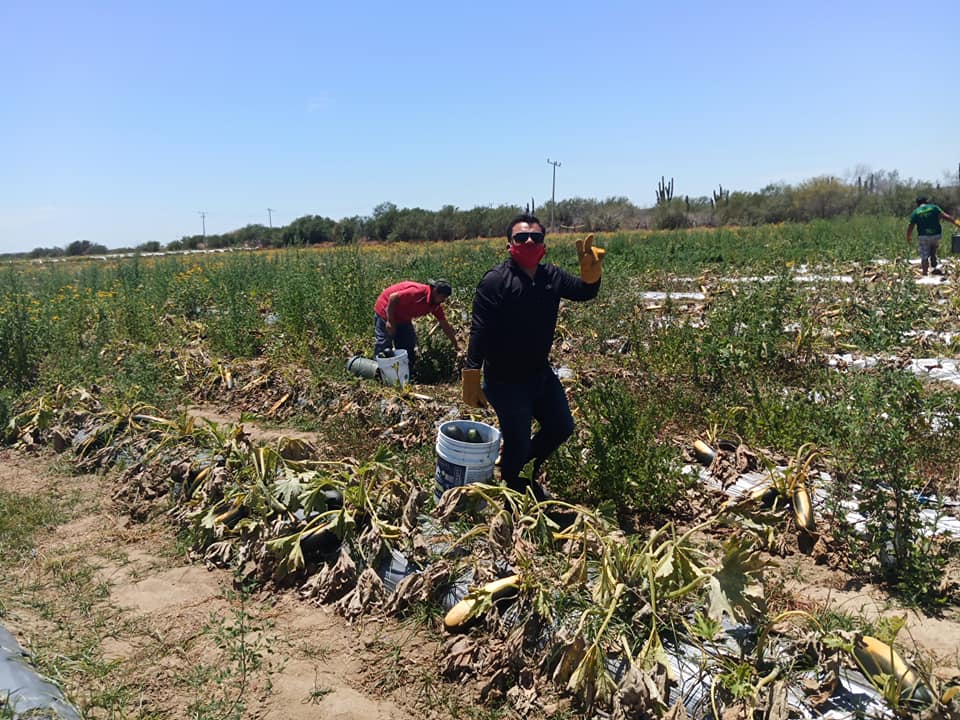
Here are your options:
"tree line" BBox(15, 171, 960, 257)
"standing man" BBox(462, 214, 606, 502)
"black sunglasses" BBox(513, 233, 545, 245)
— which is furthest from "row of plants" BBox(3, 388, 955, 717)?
"tree line" BBox(15, 171, 960, 257)

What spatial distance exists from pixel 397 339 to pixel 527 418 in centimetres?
342

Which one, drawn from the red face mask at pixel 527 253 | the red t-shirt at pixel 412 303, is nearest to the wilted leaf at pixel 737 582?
the red face mask at pixel 527 253

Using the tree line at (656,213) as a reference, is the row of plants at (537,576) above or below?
below

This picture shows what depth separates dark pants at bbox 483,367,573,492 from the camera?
375cm

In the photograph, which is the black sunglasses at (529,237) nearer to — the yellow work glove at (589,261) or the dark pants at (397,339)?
the yellow work glove at (589,261)

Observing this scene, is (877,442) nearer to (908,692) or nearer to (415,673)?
(908,692)

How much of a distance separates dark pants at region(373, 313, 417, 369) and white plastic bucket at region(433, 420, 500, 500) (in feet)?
9.61

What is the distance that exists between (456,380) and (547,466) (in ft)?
9.87

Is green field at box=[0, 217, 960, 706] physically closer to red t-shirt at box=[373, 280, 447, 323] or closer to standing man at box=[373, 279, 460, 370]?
standing man at box=[373, 279, 460, 370]

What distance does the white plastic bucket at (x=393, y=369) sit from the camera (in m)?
6.32

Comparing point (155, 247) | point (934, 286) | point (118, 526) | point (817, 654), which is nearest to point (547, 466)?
point (817, 654)

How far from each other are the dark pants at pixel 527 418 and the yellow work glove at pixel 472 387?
1.9 inches

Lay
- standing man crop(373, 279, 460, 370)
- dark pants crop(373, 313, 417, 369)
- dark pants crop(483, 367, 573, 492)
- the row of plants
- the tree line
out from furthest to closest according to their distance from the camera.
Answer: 1. the tree line
2. dark pants crop(373, 313, 417, 369)
3. standing man crop(373, 279, 460, 370)
4. dark pants crop(483, 367, 573, 492)
5. the row of plants

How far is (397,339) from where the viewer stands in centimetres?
695
